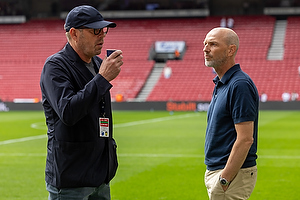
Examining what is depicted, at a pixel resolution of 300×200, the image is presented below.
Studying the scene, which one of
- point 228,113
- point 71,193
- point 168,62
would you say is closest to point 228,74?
point 228,113

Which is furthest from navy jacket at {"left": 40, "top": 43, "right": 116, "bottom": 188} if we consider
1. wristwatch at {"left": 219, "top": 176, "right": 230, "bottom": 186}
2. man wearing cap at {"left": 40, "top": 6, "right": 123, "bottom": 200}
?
wristwatch at {"left": 219, "top": 176, "right": 230, "bottom": 186}

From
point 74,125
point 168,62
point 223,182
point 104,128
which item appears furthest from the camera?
point 168,62

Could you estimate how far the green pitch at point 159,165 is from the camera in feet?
28.8

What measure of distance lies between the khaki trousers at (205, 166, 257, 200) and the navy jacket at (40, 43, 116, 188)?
2.94 feet

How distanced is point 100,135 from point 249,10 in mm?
48827

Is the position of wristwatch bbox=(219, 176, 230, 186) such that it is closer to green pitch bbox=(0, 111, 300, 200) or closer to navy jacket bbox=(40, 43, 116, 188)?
navy jacket bbox=(40, 43, 116, 188)

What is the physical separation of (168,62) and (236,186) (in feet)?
131

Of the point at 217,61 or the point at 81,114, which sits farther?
the point at 217,61

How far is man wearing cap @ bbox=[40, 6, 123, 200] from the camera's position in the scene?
3.48 meters

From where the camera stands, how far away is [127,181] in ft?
32.2

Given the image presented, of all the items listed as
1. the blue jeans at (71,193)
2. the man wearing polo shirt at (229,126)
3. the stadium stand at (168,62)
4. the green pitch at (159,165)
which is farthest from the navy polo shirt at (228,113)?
the stadium stand at (168,62)

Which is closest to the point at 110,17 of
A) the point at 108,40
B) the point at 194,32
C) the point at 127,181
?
the point at 108,40

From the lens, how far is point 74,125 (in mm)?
3568

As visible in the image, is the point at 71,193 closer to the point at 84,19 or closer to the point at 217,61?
the point at 84,19
